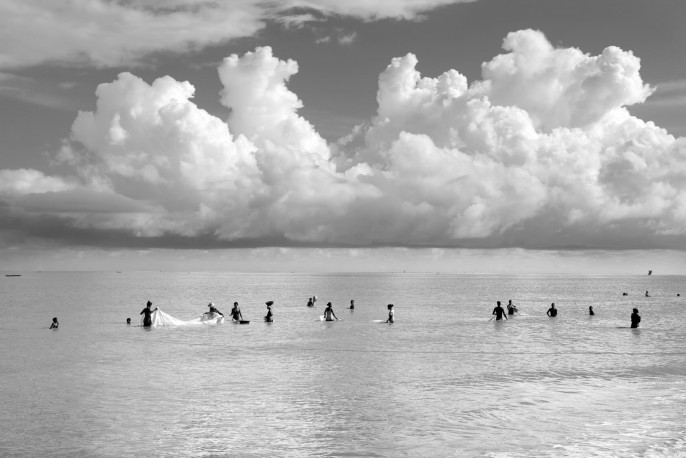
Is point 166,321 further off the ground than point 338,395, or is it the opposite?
point 166,321

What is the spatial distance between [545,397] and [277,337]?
30.1 m

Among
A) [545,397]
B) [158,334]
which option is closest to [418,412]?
[545,397]

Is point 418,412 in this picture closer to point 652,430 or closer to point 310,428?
point 310,428

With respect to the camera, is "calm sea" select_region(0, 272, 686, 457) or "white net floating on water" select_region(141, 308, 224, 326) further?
"white net floating on water" select_region(141, 308, 224, 326)

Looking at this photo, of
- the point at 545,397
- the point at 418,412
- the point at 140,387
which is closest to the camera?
the point at 418,412

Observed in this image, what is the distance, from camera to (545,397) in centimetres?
3048

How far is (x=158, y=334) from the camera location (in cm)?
5659

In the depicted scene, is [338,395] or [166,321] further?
[166,321]

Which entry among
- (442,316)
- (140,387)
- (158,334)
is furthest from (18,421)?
(442,316)

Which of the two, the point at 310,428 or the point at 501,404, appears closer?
the point at 310,428

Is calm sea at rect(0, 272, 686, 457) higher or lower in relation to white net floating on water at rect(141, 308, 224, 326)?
lower

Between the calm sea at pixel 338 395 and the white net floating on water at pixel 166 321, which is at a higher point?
the white net floating on water at pixel 166 321

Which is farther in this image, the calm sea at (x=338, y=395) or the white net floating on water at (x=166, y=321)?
the white net floating on water at (x=166, y=321)

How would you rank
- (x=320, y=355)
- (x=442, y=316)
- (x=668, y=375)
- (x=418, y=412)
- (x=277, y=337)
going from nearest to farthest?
(x=418, y=412) < (x=668, y=375) < (x=320, y=355) < (x=277, y=337) < (x=442, y=316)
